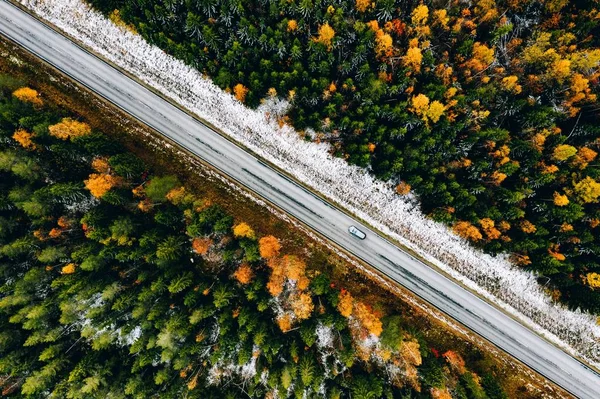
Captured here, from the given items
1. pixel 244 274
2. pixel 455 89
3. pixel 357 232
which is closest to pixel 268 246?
pixel 244 274

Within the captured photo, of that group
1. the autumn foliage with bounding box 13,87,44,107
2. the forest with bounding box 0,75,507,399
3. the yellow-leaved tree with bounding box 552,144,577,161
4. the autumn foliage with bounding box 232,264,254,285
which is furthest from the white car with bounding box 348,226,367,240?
the autumn foliage with bounding box 13,87,44,107

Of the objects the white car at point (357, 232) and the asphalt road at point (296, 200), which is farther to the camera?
the white car at point (357, 232)

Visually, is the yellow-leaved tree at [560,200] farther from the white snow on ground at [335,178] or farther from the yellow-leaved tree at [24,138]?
the yellow-leaved tree at [24,138]

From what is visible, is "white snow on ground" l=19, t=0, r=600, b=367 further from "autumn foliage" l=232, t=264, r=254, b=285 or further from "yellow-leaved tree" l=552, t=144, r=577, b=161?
"yellow-leaved tree" l=552, t=144, r=577, b=161

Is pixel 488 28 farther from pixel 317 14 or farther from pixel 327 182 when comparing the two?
pixel 327 182

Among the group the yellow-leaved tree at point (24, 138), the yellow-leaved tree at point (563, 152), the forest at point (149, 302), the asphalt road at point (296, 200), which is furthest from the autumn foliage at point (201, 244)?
the yellow-leaved tree at point (563, 152)

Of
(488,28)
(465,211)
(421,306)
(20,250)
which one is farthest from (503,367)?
(20,250)
